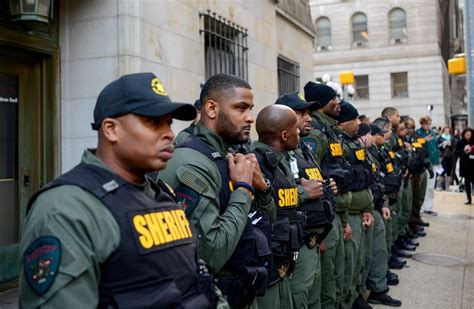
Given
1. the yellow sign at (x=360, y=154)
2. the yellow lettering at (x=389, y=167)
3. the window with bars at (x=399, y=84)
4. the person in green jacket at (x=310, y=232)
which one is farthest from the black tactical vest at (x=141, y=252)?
the window with bars at (x=399, y=84)

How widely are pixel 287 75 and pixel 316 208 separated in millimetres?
7305

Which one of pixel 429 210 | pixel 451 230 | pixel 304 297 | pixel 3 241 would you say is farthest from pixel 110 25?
pixel 429 210

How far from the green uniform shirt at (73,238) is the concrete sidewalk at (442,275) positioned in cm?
472

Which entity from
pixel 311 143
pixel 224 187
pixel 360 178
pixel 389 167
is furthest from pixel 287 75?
pixel 224 187

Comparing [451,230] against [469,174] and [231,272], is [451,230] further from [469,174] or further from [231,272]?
[231,272]

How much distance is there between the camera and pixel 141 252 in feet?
5.28

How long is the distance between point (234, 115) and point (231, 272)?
0.93m

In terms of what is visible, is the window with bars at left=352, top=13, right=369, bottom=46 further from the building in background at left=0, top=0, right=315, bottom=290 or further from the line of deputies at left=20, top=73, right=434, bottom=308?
the line of deputies at left=20, top=73, right=434, bottom=308

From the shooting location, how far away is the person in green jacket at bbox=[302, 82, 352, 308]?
428 cm

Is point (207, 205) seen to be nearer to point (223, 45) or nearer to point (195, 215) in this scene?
point (195, 215)

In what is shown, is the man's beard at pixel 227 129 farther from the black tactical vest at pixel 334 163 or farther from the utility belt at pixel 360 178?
the utility belt at pixel 360 178

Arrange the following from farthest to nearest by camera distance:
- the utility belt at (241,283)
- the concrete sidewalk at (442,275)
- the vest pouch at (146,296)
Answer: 1. the concrete sidewalk at (442,275)
2. the utility belt at (241,283)
3. the vest pouch at (146,296)

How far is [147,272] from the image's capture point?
1.62 metres

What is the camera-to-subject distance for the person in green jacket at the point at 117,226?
1480 mm
